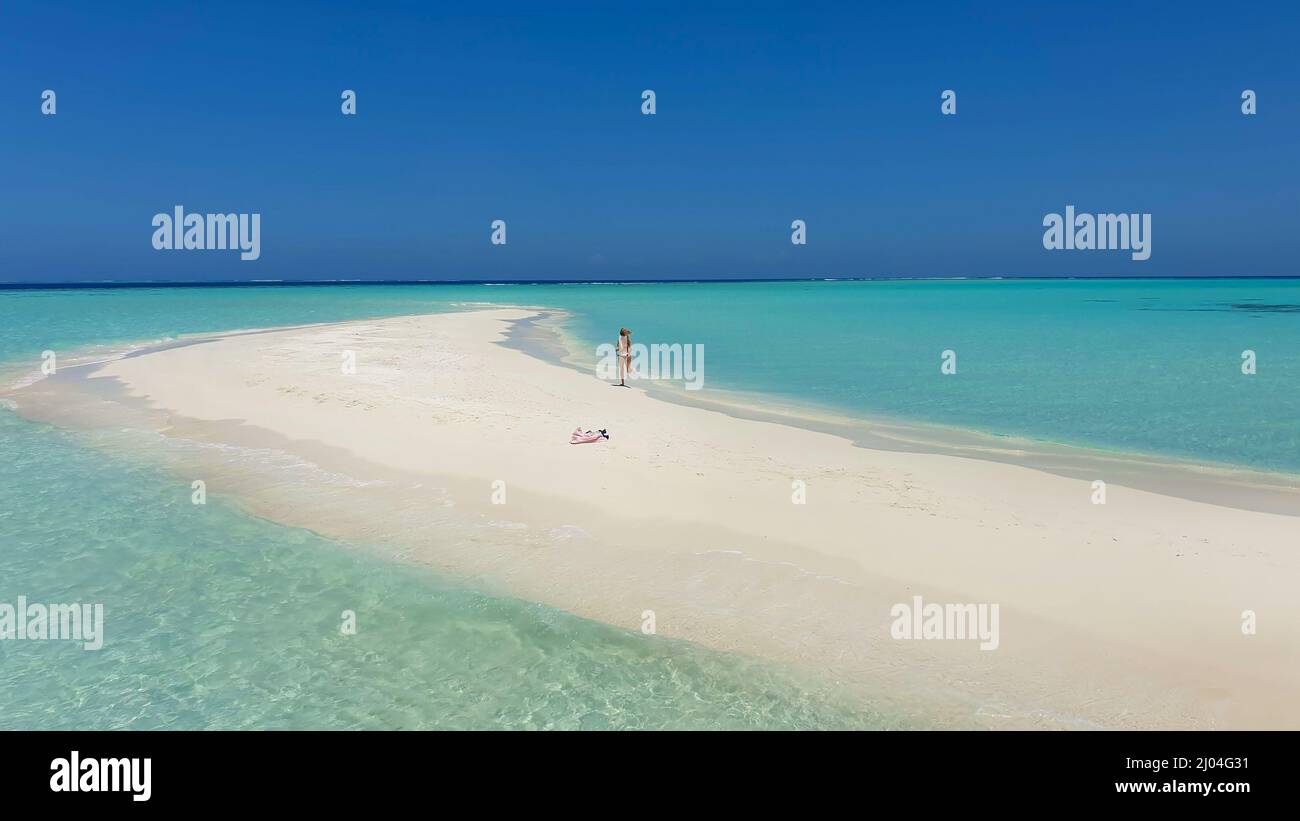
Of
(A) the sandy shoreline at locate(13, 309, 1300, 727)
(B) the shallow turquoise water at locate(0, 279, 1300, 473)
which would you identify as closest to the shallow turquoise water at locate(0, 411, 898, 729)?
(A) the sandy shoreline at locate(13, 309, 1300, 727)

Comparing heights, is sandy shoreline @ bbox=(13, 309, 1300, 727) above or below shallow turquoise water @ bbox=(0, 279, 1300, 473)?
below

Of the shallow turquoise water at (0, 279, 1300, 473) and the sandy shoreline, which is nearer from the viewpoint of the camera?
the sandy shoreline

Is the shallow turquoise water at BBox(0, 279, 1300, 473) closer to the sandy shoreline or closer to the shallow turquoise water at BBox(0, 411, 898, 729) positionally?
the sandy shoreline

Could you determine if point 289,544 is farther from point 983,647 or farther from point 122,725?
point 983,647

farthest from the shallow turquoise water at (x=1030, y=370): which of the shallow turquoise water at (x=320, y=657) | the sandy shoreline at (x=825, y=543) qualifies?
the shallow turquoise water at (x=320, y=657)

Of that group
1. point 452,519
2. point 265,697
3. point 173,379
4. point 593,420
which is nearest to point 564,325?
point 173,379

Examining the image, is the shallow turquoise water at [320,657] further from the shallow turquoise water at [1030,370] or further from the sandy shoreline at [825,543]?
the shallow turquoise water at [1030,370]

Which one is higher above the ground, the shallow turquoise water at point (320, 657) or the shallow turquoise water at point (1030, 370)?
the shallow turquoise water at point (1030, 370)

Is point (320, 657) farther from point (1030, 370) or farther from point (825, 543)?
point (1030, 370)
